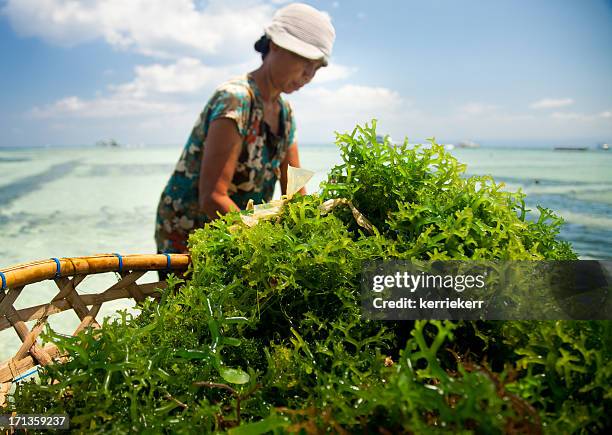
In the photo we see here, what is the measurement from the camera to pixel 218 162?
230 cm

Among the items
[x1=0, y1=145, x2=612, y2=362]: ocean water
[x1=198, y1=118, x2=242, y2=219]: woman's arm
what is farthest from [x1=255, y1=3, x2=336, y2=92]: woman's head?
[x1=0, y1=145, x2=612, y2=362]: ocean water

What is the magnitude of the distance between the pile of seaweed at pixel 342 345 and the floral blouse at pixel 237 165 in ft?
3.72

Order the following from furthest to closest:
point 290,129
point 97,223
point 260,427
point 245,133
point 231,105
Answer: point 97,223, point 290,129, point 245,133, point 231,105, point 260,427

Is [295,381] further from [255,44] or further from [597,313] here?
[255,44]

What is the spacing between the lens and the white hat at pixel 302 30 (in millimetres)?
2428

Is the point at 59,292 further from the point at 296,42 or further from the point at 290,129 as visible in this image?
the point at 290,129

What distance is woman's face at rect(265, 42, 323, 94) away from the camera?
8.18 ft

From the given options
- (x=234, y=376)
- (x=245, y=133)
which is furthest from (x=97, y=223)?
(x=234, y=376)

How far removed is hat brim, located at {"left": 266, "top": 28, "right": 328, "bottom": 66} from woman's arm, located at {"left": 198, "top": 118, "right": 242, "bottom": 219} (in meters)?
0.53

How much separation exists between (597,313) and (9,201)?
12371 millimetres

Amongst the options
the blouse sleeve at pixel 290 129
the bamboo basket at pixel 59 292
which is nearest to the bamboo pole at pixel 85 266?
the bamboo basket at pixel 59 292

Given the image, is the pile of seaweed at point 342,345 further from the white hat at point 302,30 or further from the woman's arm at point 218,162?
the white hat at point 302,30

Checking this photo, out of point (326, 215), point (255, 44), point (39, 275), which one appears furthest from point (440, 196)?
point (255, 44)

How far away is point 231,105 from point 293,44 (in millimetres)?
503
